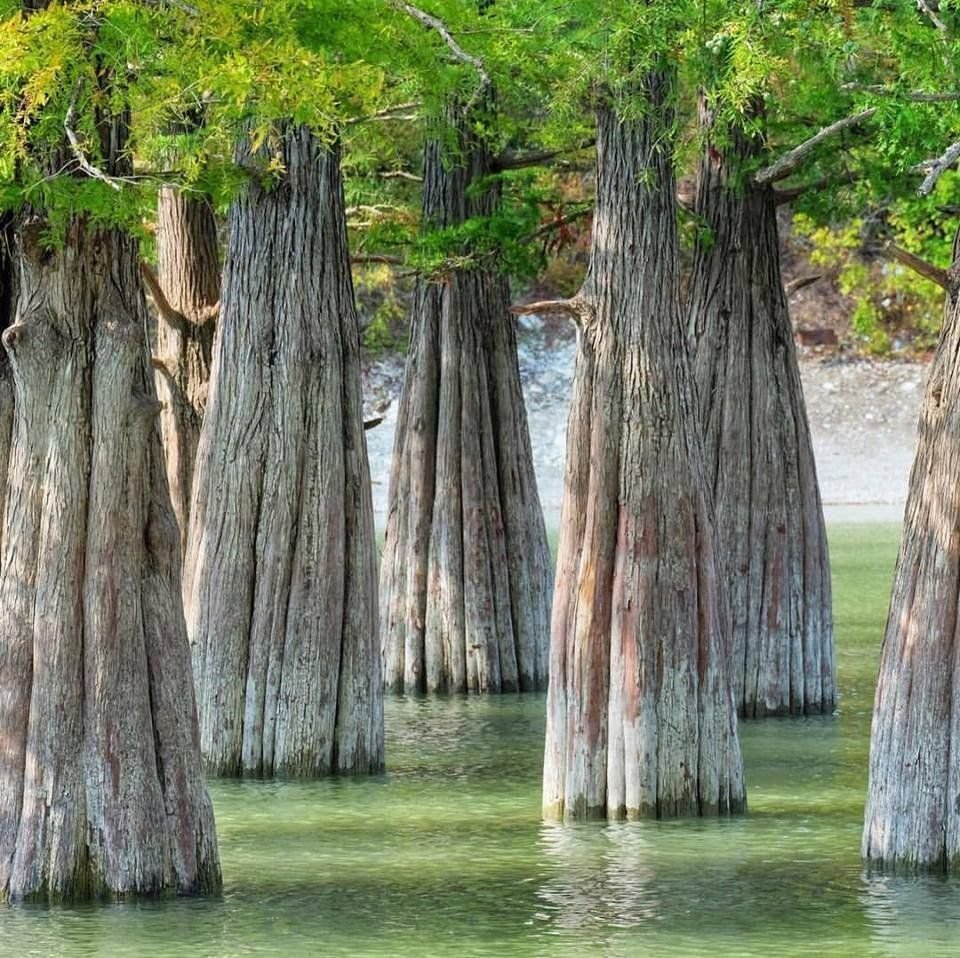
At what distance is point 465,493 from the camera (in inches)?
826

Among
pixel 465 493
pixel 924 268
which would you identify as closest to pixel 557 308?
pixel 924 268

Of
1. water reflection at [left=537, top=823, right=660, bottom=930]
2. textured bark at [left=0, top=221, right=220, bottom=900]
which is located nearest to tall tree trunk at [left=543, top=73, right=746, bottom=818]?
water reflection at [left=537, top=823, right=660, bottom=930]

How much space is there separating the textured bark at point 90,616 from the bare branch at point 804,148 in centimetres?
442

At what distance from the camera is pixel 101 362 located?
1138 centimetres

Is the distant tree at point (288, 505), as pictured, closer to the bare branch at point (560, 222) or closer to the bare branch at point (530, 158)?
the bare branch at point (560, 222)

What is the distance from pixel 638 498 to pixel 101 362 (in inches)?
141

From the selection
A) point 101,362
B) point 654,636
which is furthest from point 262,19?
point 654,636

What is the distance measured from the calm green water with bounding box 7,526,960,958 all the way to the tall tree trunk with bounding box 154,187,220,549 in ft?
17.2

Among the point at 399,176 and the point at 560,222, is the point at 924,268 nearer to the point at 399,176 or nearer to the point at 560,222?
the point at 560,222

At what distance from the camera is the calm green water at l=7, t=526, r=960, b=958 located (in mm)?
10883

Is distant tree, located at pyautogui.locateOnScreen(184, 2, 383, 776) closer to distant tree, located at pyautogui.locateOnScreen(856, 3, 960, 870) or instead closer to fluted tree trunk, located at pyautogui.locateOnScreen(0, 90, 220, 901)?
fluted tree trunk, located at pyautogui.locateOnScreen(0, 90, 220, 901)

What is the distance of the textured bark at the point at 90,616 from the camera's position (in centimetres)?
1114

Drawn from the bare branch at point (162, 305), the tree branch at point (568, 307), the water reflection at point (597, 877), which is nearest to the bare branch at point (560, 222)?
the bare branch at point (162, 305)

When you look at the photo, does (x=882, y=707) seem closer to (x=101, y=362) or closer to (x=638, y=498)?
(x=638, y=498)
